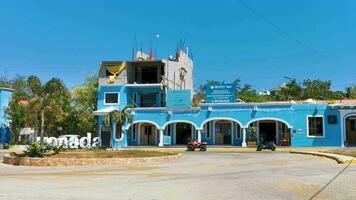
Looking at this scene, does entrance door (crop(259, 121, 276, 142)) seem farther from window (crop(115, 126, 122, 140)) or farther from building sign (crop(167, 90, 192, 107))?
window (crop(115, 126, 122, 140))

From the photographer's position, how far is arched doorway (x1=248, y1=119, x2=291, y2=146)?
4269 cm

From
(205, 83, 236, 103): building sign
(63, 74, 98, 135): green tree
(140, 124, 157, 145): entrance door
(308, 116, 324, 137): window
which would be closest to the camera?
(308, 116, 324, 137): window

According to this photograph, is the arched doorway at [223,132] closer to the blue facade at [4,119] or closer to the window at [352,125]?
the window at [352,125]

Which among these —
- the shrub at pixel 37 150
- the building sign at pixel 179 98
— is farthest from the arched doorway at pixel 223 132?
the shrub at pixel 37 150

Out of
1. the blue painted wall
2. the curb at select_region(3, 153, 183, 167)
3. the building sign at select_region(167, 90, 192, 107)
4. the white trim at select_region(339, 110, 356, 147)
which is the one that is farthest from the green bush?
the white trim at select_region(339, 110, 356, 147)

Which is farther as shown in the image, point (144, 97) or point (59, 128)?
point (59, 128)

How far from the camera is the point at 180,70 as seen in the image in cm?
5356

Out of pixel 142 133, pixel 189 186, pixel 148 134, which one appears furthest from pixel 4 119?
pixel 189 186

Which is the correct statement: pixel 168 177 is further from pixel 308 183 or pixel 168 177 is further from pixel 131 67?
pixel 131 67

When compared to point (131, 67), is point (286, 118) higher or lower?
lower

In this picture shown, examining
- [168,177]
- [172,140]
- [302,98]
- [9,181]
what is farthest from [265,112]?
[9,181]

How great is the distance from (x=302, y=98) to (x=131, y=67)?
24.2m

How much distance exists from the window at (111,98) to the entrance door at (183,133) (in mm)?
6975

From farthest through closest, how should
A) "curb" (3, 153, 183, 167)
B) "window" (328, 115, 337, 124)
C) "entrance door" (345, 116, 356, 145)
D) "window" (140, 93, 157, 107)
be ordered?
1. "window" (140, 93, 157, 107)
2. "entrance door" (345, 116, 356, 145)
3. "window" (328, 115, 337, 124)
4. "curb" (3, 153, 183, 167)
